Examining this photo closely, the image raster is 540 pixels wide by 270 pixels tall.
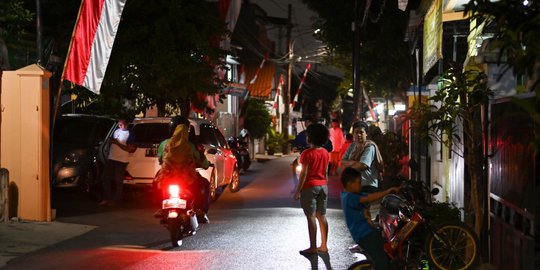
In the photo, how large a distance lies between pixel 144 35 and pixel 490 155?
12398 millimetres

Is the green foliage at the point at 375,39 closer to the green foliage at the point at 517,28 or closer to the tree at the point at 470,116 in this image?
the tree at the point at 470,116

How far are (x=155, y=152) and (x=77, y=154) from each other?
188 centimetres

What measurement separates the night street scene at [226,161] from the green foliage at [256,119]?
1734cm

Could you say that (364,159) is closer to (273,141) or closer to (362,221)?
(362,221)

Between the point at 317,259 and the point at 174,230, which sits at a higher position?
the point at 174,230

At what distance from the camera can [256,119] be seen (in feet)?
137

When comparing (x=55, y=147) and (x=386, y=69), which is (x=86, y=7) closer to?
(x=55, y=147)

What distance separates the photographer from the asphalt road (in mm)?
9203

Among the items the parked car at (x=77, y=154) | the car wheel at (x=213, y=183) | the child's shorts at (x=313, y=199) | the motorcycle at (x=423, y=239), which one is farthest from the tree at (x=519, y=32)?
the parked car at (x=77, y=154)

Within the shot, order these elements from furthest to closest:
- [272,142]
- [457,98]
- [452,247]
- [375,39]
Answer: [272,142], [375,39], [457,98], [452,247]

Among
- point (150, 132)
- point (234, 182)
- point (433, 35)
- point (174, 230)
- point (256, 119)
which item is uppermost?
point (433, 35)

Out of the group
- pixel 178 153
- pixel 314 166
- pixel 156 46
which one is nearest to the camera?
pixel 314 166

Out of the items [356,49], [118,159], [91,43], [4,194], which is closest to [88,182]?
[118,159]

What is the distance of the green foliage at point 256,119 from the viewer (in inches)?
1640
